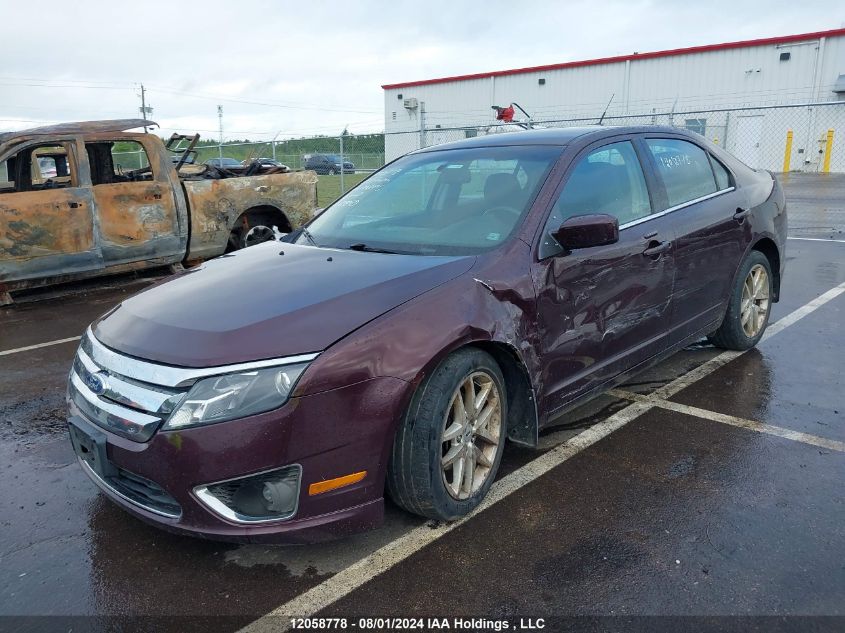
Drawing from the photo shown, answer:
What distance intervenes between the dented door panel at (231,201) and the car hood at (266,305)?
546 cm

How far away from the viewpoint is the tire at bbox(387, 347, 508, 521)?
2633 millimetres

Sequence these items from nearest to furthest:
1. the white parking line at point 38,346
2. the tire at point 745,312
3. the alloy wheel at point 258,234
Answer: the tire at point 745,312 → the white parking line at point 38,346 → the alloy wheel at point 258,234

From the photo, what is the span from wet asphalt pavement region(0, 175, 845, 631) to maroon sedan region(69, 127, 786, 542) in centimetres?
27

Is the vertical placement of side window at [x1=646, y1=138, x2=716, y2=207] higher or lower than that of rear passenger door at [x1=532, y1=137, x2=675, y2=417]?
higher

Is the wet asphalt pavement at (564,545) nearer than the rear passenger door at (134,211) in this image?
Yes

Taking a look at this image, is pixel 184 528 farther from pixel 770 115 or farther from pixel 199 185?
pixel 770 115

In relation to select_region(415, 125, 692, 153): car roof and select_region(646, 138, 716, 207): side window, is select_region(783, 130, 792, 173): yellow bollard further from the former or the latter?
select_region(415, 125, 692, 153): car roof

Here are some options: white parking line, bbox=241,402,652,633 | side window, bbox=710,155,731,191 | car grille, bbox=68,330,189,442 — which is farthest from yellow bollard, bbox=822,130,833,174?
car grille, bbox=68,330,189,442

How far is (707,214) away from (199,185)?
20.7 feet

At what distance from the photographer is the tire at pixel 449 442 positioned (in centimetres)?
263

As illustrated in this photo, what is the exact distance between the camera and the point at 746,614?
233 cm

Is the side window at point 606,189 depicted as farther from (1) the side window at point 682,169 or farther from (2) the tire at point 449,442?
(2) the tire at point 449,442

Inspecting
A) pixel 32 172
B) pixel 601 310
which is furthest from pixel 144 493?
pixel 32 172

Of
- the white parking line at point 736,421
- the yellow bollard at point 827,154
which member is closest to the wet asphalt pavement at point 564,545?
the white parking line at point 736,421
